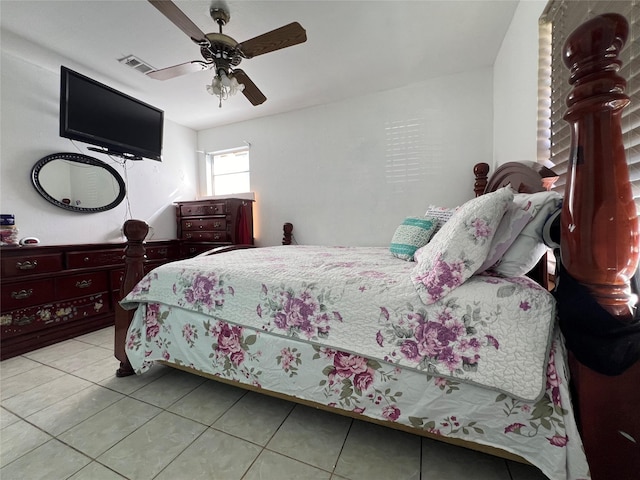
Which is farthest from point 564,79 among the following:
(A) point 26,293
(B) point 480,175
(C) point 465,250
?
(A) point 26,293

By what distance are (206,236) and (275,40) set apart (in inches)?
98.0

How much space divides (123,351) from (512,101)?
3201 millimetres

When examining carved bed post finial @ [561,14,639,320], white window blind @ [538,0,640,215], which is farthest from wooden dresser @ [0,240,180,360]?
white window blind @ [538,0,640,215]

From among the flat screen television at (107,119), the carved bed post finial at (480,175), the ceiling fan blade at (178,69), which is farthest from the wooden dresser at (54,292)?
the carved bed post finial at (480,175)

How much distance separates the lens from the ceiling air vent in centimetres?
226

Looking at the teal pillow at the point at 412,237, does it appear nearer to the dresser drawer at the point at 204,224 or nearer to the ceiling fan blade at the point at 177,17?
the ceiling fan blade at the point at 177,17

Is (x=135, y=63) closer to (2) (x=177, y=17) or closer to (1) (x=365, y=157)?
(2) (x=177, y=17)

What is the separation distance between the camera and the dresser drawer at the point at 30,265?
1899 millimetres

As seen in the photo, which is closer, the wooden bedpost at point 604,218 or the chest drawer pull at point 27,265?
the wooden bedpost at point 604,218

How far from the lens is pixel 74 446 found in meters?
1.05

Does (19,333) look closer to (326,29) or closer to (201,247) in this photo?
(201,247)

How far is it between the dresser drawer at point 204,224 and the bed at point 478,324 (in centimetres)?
201

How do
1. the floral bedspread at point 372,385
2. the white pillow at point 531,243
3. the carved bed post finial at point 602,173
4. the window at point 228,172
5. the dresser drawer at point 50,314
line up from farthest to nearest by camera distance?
the window at point 228,172 < the dresser drawer at point 50,314 < the white pillow at point 531,243 < the floral bedspread at point 372,385 < the carved bed post finial at point 602,173

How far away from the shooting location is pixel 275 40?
5.24ft
